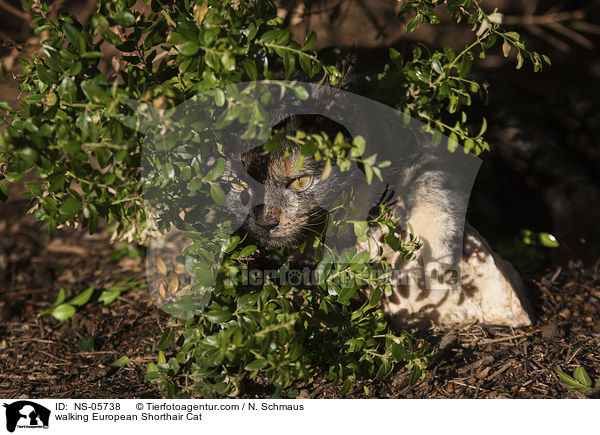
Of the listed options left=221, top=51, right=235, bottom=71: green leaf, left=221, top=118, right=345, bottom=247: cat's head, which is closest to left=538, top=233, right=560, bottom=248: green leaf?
left=221, top=118, right=345, bottom=247: cat's head

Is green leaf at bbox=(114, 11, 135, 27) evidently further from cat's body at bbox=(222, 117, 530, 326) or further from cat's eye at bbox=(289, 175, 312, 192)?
cat's eye at bbox=(289, 175, 312, 192)

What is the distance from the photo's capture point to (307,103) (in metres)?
2.71

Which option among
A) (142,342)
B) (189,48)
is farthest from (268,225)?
(142,342)

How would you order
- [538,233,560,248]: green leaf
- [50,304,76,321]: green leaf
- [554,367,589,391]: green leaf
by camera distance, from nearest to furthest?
[554,367,589,391]: green leaf
[50,304,76,321]: green leaf
[538,233,560,248]: green leaf

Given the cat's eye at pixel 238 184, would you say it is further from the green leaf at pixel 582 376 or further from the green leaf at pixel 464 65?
the green leaf at pixel 582 376

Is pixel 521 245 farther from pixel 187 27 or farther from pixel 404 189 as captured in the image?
pixel 187 27

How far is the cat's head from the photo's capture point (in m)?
2.67

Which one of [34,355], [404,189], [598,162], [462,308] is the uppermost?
[404,189]

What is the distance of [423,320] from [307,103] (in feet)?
5.10

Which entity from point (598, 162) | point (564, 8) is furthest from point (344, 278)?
point (564, 8)

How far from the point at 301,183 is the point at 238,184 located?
346 millimetres
